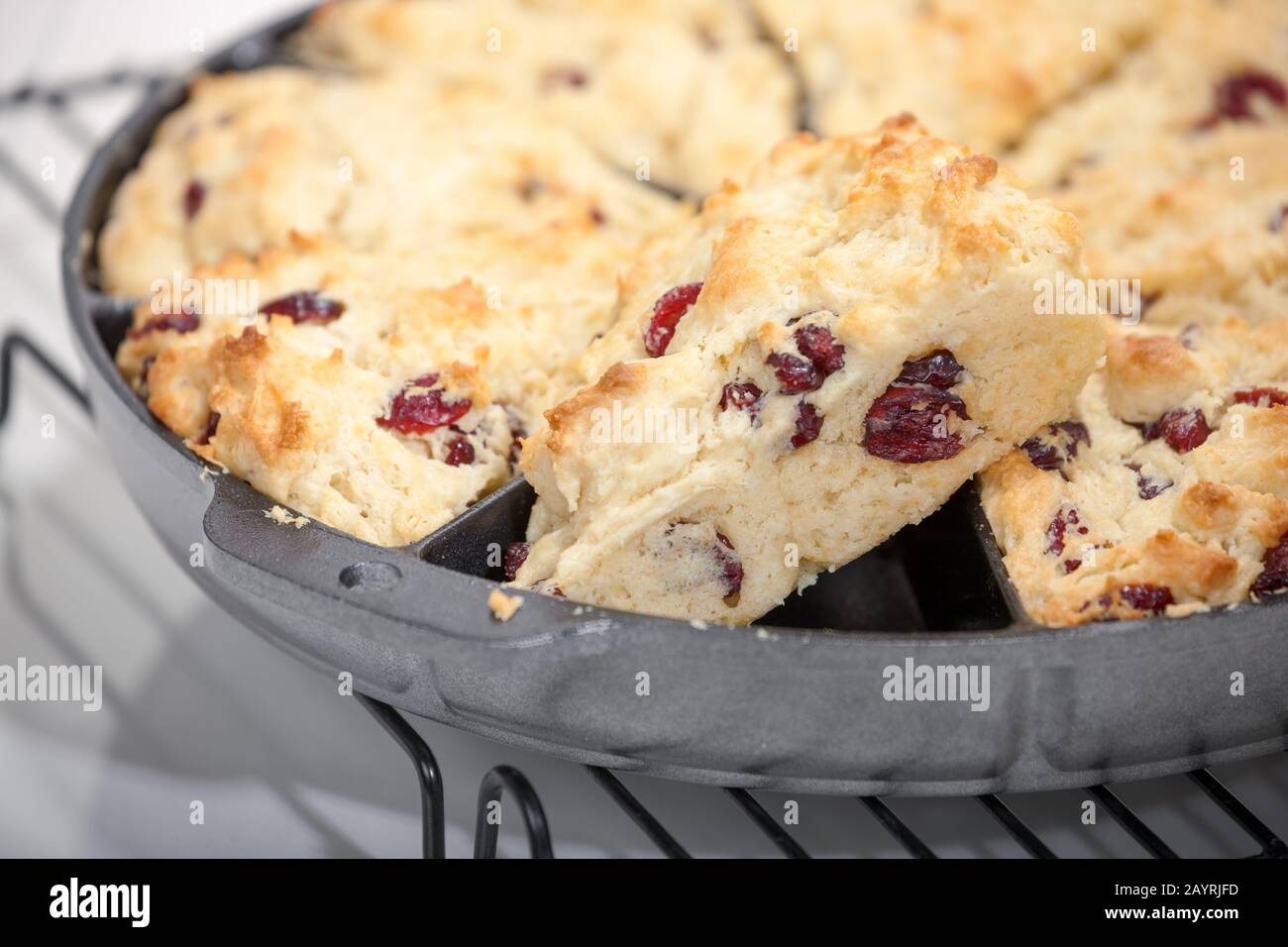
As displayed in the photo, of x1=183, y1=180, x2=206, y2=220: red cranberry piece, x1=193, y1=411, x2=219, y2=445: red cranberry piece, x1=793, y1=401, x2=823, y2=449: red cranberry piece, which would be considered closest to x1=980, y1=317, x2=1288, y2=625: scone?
x1=793, y1=401, x2=823, y2=449: red cranberry piece

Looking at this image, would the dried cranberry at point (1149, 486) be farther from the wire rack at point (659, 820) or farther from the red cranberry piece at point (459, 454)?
the red cranberry piece at point (459, 454)

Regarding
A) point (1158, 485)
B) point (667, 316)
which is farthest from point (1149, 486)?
point (667, 316)

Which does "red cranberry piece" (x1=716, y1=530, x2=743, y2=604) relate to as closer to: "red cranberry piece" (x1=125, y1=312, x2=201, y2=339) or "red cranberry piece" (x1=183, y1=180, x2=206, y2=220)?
"red cranberry piece" (x1=125, y1=312, x2=201, y2=339)

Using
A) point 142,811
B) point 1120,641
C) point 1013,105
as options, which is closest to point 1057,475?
point 1120,641

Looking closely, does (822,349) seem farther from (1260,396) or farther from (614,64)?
→ (614,64)

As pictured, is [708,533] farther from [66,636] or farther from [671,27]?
[671,27]

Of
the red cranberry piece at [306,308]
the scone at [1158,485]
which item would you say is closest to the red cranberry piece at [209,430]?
the red cranberry piece at [306,308]
